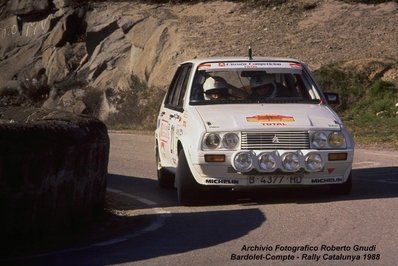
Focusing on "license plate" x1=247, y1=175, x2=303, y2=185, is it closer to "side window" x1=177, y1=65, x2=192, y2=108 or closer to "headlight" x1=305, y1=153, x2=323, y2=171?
"headlight" x1=305, y1=153, x2=323, y2=171

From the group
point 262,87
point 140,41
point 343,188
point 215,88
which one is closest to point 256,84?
point 262,87

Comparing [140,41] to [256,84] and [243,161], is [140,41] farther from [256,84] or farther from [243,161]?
[243,161]

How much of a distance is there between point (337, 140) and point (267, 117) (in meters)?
0.83

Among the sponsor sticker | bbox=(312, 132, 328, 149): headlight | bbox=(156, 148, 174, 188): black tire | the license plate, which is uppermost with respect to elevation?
the sponsor sticker

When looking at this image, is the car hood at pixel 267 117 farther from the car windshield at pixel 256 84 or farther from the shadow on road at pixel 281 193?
the shadow on road at pixel 281 193

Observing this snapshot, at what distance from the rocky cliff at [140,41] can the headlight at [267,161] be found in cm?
1639

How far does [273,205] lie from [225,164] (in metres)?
0.78

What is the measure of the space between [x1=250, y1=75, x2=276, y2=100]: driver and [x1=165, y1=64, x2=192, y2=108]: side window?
0.88 meters

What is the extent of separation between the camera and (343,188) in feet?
37.2

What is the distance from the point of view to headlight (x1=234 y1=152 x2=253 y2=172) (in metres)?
10.5

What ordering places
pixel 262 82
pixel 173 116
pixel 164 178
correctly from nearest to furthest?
pixel 262 82
pixel 173 116
pixel 164 178

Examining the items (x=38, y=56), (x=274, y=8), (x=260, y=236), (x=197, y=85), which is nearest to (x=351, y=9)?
(x=274, y=8)

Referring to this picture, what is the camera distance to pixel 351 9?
32.5 metres

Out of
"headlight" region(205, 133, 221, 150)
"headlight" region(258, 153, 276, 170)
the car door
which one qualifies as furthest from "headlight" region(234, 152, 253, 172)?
the car door
